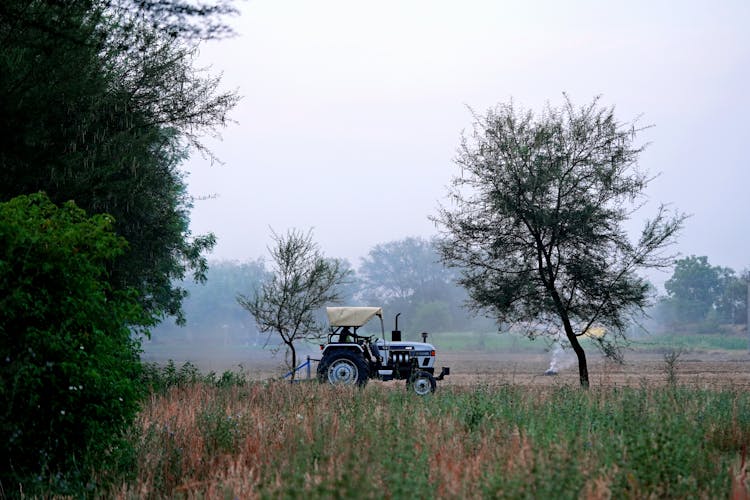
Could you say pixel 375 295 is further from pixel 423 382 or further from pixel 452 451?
pixel 452 451

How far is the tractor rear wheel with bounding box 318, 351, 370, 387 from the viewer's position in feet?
55.2

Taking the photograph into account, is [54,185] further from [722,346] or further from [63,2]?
[722,346]

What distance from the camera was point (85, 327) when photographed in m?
6.84

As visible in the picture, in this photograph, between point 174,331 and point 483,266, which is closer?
point 483,266

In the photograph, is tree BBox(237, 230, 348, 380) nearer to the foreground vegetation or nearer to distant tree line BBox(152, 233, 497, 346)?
the foreground vegetation

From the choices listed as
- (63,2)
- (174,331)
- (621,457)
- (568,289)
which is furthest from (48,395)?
(174,331)

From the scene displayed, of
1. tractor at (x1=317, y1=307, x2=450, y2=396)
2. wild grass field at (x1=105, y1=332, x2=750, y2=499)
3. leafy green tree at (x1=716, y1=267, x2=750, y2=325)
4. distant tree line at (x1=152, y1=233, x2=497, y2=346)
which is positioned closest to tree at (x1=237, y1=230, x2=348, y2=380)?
tractor at (x1=317, y1=307, x2=450, y2=396)

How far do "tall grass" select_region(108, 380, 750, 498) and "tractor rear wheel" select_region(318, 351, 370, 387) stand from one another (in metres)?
6.71

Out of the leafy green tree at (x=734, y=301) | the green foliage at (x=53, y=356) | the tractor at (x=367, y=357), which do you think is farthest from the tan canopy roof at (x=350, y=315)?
the leafy green tree at (x=734, y=301)

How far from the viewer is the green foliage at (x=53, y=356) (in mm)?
6387

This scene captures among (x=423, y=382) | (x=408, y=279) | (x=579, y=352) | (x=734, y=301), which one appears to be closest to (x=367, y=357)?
(x=423, y=382)

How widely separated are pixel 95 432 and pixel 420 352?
12.0 metres

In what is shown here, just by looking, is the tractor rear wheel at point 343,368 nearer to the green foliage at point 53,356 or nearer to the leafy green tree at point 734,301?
the green foliage at point 53,356

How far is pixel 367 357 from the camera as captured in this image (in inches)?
688
